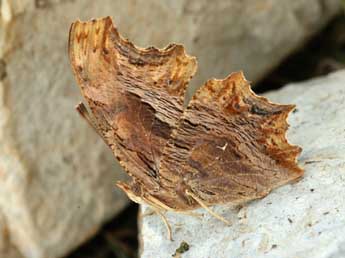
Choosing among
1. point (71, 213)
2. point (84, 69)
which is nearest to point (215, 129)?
point (84, 69)

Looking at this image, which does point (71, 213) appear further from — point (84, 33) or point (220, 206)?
point (84, 33)

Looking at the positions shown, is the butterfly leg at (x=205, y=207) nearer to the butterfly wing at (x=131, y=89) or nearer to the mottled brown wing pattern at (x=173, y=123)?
the mottled brown wing pattern at (x=173, y=123)

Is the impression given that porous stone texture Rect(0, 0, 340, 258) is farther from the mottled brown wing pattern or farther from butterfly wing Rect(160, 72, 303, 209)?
butterfly wing Rect(160, 72, 303, 209)

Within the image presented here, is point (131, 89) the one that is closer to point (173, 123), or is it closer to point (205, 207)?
point (173, 123)

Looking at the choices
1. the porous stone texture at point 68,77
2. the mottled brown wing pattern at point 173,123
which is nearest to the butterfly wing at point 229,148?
the mottled brown wing pattern at point 173,123

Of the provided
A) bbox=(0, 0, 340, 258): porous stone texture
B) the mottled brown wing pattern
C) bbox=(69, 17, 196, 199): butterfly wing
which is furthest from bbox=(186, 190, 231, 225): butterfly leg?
bbox=(0, 0, 340, 258): porous stone texture

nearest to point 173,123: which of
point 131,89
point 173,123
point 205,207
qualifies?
point 173,123
